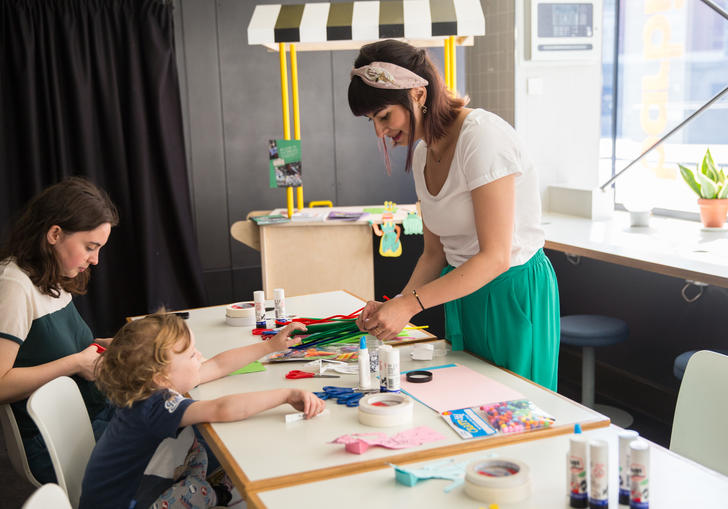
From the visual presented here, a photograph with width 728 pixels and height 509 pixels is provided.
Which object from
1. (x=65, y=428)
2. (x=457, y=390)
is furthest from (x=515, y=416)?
(x=65, y=428)

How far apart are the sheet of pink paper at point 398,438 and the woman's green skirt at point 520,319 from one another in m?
0.56

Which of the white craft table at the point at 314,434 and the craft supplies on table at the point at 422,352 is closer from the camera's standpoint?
the white craft table at the point at 314,434

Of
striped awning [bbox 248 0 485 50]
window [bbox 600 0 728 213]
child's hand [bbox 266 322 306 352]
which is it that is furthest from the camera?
window [bbox 600 0 728 213]

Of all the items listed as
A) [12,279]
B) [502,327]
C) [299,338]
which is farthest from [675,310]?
[12,279]

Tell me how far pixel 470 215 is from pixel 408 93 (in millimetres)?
367

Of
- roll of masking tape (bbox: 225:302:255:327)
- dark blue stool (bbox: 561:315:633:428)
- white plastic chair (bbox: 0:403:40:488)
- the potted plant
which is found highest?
the potted plant

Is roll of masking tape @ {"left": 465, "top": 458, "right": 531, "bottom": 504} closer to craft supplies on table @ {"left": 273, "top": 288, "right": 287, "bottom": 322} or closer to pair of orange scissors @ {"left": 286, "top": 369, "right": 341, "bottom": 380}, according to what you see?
pair of orange scissors @ {"left": 286, "top": 369, "right": 341, "bottom": 380}

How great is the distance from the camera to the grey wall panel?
5.15 m

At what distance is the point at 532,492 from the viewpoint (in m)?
1.25

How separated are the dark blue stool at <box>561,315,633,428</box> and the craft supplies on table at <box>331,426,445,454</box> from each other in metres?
1.92

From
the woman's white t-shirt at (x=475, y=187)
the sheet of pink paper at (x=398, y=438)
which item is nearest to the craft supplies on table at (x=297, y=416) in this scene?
the sheet of pink paper at (x=398, y=438)

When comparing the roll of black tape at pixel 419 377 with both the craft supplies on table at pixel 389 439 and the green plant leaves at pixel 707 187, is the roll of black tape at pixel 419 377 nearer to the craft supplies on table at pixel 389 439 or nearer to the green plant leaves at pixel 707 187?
the craft supplies on table at pixel 389 439

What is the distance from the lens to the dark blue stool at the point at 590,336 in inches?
128

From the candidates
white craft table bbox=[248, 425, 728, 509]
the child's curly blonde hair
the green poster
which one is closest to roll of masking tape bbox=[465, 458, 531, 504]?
white craft table bbox=[248, 425, 728, 509]
